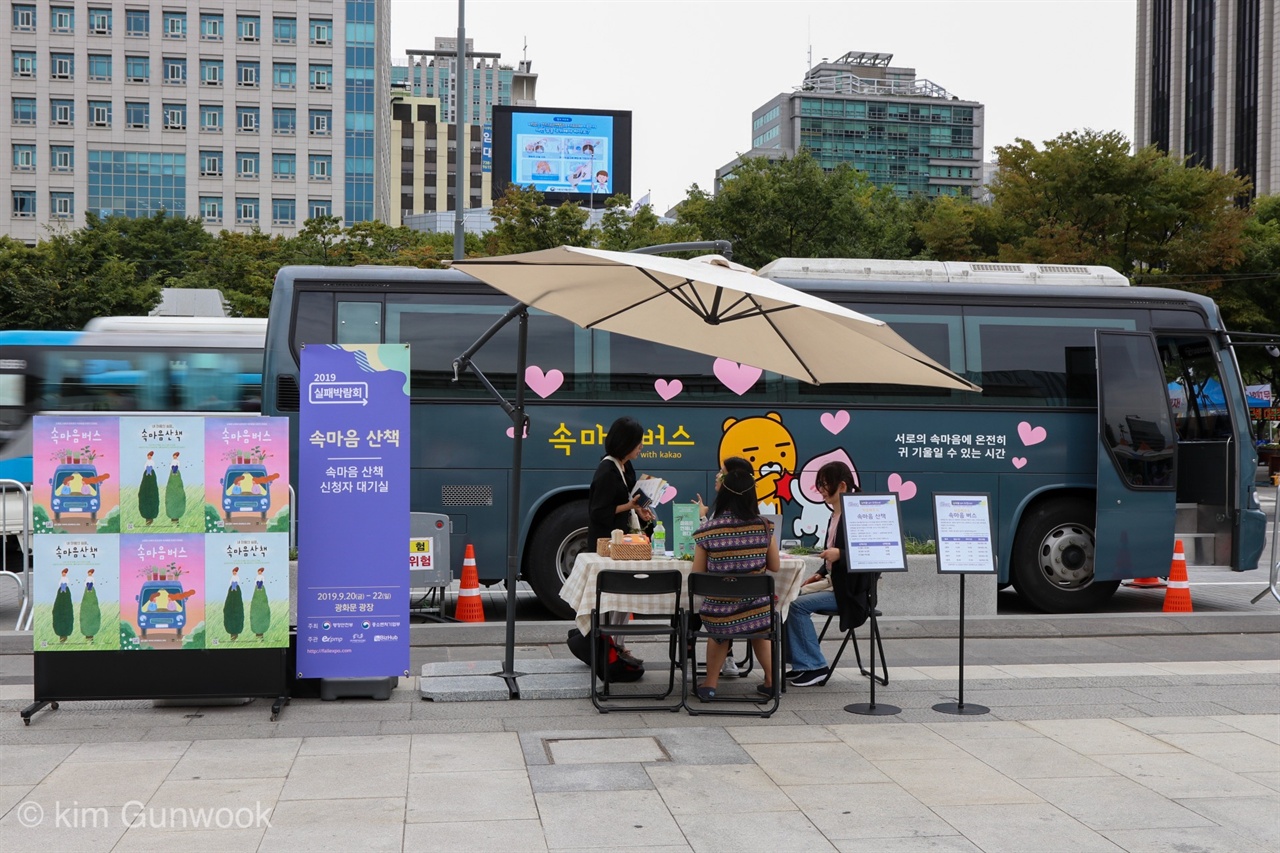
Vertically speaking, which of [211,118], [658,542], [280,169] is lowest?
[658,542]

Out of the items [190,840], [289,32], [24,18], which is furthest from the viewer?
[289,32]

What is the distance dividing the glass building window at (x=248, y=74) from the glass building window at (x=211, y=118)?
255 cm

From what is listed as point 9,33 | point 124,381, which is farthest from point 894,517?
point 9,33

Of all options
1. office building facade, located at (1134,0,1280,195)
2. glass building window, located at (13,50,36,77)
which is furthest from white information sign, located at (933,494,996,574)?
glass building window, located at (13,50,36,77)

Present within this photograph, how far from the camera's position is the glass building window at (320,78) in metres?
95.6

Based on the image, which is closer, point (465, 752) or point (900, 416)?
point (465, 752)

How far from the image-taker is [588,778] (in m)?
6.38

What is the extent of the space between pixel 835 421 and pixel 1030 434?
2.07 meters

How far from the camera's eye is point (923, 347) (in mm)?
12969

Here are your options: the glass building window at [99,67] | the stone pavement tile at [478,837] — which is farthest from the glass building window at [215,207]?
the stone pavement tile at [478,837]

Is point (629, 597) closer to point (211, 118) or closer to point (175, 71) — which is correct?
point (211, 118)

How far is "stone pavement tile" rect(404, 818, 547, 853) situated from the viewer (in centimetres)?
528

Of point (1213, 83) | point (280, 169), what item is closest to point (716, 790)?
point (280, 169)

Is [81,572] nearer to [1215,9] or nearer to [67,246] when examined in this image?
[67,246]
